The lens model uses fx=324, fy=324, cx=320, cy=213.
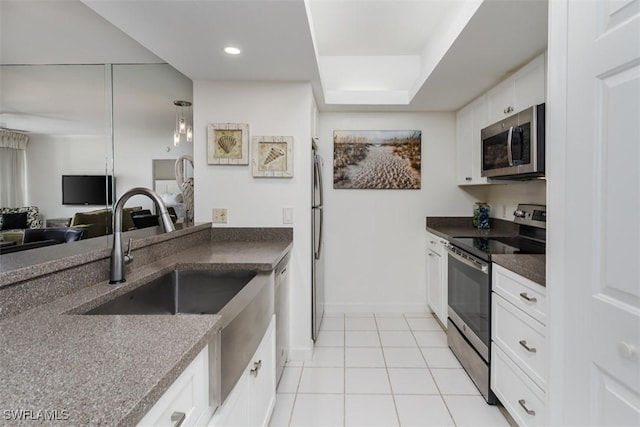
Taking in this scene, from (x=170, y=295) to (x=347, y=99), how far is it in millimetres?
2342

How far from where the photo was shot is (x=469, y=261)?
7.24 ft

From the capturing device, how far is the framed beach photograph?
3.45 meters

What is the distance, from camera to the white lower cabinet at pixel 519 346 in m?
1.47

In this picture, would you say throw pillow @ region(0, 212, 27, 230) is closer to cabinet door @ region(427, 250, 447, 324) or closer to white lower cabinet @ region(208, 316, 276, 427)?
white lower cabinet @ region(208, 316, 276, 427)

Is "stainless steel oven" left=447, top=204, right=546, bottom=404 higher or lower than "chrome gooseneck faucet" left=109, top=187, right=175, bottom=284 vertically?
lower

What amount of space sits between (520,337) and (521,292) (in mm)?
229

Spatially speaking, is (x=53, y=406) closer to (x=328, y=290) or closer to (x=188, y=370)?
(x=188, y=370)

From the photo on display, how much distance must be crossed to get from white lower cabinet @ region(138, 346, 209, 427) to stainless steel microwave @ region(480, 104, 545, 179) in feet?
6.79

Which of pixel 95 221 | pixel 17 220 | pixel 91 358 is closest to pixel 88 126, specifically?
pixel 95 221

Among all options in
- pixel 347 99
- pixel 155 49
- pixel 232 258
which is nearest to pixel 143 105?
pixel 155 49

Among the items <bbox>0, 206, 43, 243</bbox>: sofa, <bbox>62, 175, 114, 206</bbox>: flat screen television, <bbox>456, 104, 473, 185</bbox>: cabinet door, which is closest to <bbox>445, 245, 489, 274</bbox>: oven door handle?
<bbox>456, 104, 473, 185</bbox>: cabinet door

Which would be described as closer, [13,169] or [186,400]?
[186,400]

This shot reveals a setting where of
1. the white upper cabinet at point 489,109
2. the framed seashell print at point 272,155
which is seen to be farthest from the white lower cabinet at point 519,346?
the framed seashell print at point 272,155

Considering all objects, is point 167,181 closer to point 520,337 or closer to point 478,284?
point 478,284
